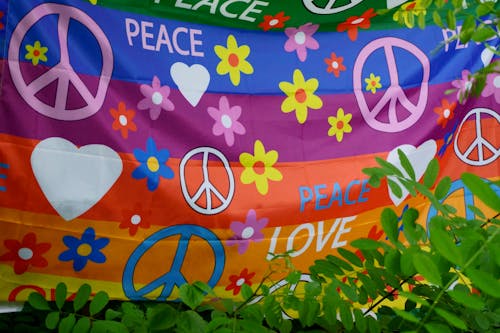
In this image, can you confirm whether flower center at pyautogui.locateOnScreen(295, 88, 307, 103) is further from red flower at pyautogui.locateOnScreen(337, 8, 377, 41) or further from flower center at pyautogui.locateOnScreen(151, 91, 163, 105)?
flower center at pyautogui.locateOnScreen(151, 91, 163, 105)

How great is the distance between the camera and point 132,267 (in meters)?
1.55

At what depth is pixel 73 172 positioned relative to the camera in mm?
1462

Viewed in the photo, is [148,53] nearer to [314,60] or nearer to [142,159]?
[142,159]

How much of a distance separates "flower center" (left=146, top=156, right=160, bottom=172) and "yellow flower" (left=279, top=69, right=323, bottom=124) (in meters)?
0.41

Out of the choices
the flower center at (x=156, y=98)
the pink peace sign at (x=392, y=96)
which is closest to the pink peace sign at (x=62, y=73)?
the flower center at (x=156, y=98)

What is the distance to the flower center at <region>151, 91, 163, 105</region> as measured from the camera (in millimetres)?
1558

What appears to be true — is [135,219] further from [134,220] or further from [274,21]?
[274,21]

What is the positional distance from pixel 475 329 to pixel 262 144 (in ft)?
3.94

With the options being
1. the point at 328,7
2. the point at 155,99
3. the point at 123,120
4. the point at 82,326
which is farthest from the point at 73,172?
the point at 328,7

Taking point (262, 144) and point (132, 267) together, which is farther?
point (262, 144)

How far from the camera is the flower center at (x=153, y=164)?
155 centimetres

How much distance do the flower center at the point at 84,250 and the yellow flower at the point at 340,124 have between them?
773mm

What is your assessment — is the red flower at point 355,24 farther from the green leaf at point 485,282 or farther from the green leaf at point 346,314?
the green leaf at point 485,282

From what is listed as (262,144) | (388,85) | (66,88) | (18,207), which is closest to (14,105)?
(66,88)
